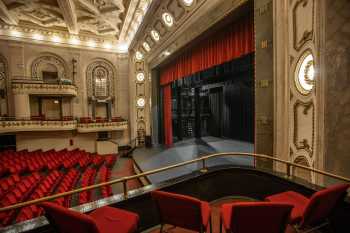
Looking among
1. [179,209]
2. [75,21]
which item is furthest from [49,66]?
[179,209]

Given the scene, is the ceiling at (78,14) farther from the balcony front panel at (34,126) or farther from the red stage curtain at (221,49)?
the balcony front panel at (34,126)

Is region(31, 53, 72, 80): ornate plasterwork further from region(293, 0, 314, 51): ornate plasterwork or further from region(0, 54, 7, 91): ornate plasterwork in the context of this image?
region(293, 0, 314, 51): ornate plasterwork

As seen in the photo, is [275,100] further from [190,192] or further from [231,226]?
[231,226]

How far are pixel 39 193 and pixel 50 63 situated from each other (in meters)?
8.77

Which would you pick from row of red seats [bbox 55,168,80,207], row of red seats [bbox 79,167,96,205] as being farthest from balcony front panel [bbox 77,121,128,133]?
row of red seats [bbox 55,168,80,207]

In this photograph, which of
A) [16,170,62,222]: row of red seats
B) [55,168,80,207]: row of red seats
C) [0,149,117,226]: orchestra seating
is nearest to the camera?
[16,170,62,222]: row of red seats

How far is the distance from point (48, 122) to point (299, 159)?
11.0 metres

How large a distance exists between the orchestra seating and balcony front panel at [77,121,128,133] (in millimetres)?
2209

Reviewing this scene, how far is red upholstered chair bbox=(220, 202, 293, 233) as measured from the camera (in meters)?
1.24

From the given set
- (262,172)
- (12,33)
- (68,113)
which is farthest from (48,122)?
(262,172)

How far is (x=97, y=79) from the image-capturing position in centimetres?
1105

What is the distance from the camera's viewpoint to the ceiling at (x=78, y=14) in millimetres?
7305

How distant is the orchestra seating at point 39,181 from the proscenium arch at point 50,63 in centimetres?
543

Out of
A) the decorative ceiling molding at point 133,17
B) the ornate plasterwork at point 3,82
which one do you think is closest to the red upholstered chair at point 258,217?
the decorative ceiling molding at point 133,17
